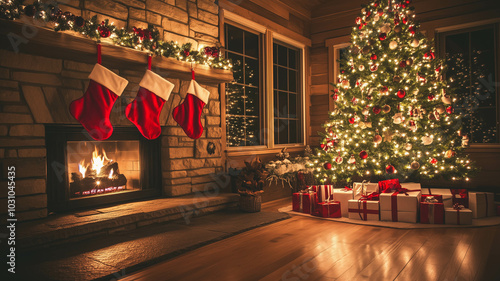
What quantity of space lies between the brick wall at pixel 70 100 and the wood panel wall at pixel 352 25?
2571 mm

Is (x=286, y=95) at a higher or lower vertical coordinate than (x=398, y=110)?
higher

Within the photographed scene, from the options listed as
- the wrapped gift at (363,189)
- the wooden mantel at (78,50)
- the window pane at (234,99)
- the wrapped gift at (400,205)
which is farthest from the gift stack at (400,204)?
the wooden mantel at (78,50)

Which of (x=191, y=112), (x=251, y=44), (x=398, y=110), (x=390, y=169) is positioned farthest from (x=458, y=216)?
(x=251, y=44)

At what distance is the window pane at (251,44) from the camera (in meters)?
4.85

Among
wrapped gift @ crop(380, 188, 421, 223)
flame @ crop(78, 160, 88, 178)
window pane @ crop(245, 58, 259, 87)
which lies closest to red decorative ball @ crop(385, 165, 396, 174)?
wrapped gift @ crop(380, 188, 421, 223)

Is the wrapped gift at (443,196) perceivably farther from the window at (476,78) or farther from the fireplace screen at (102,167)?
the fireplace screen at (102,167)

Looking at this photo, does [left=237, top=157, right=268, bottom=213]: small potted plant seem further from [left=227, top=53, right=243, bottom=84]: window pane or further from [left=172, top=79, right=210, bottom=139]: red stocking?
[left=227, top=53, right=243, bottom=84]: window pane

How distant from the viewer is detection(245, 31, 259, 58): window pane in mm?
4852

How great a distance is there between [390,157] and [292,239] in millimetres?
1804

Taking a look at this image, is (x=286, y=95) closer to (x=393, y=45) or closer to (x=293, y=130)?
(x=293, y=130)

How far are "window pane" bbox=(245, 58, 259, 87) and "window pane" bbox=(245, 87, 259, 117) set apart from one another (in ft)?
0.33

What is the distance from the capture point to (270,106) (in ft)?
16.8

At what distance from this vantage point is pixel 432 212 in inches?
127

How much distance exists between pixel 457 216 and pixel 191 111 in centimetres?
276
